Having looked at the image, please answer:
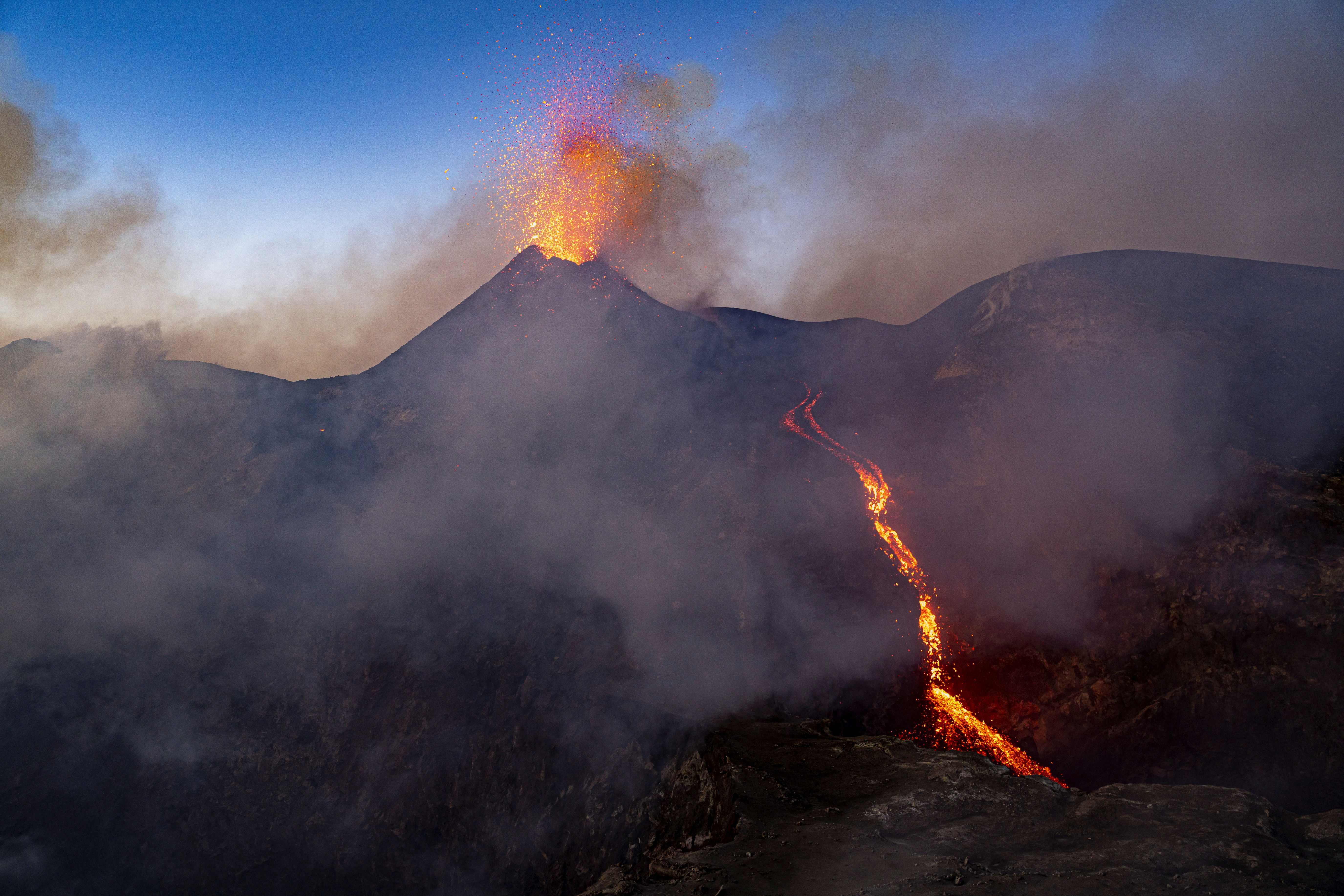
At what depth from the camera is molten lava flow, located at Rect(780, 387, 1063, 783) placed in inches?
751

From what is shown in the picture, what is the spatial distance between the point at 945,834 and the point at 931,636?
9.88 m

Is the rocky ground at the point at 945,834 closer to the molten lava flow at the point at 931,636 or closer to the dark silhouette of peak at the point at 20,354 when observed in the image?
the molten lava flow at the point at 931,636

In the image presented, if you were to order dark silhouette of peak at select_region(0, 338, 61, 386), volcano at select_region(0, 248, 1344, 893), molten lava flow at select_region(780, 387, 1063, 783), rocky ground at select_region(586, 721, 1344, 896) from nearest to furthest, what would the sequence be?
rocky ground at select_region(586, 721, 1344, 896) → volcano at select_region(0, 248, 1344, 893) → molten lava flow at select_region(780, 387, 1063, 783) → dark silhouette of peak at select_region(0, 338, 61, 386)

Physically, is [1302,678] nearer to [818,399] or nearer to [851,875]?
[851,875]

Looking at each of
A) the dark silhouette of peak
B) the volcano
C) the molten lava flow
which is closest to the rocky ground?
the volcano

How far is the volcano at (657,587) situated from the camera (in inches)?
707

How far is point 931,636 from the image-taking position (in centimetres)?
2250

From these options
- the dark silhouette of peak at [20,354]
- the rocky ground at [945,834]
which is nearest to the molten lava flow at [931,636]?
the rocky ground at [945,834]

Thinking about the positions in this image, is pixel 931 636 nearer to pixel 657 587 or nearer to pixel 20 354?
pixel 657 587

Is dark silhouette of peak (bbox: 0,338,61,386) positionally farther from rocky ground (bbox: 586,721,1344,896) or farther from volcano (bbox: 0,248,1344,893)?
rocky ground (bbox: 586,721,1344,896)

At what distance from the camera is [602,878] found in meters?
15.5

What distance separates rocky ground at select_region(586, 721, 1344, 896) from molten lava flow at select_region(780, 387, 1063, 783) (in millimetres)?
2340

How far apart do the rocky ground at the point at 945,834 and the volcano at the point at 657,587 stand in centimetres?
13

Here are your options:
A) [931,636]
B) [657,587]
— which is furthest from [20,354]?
[931,636]
